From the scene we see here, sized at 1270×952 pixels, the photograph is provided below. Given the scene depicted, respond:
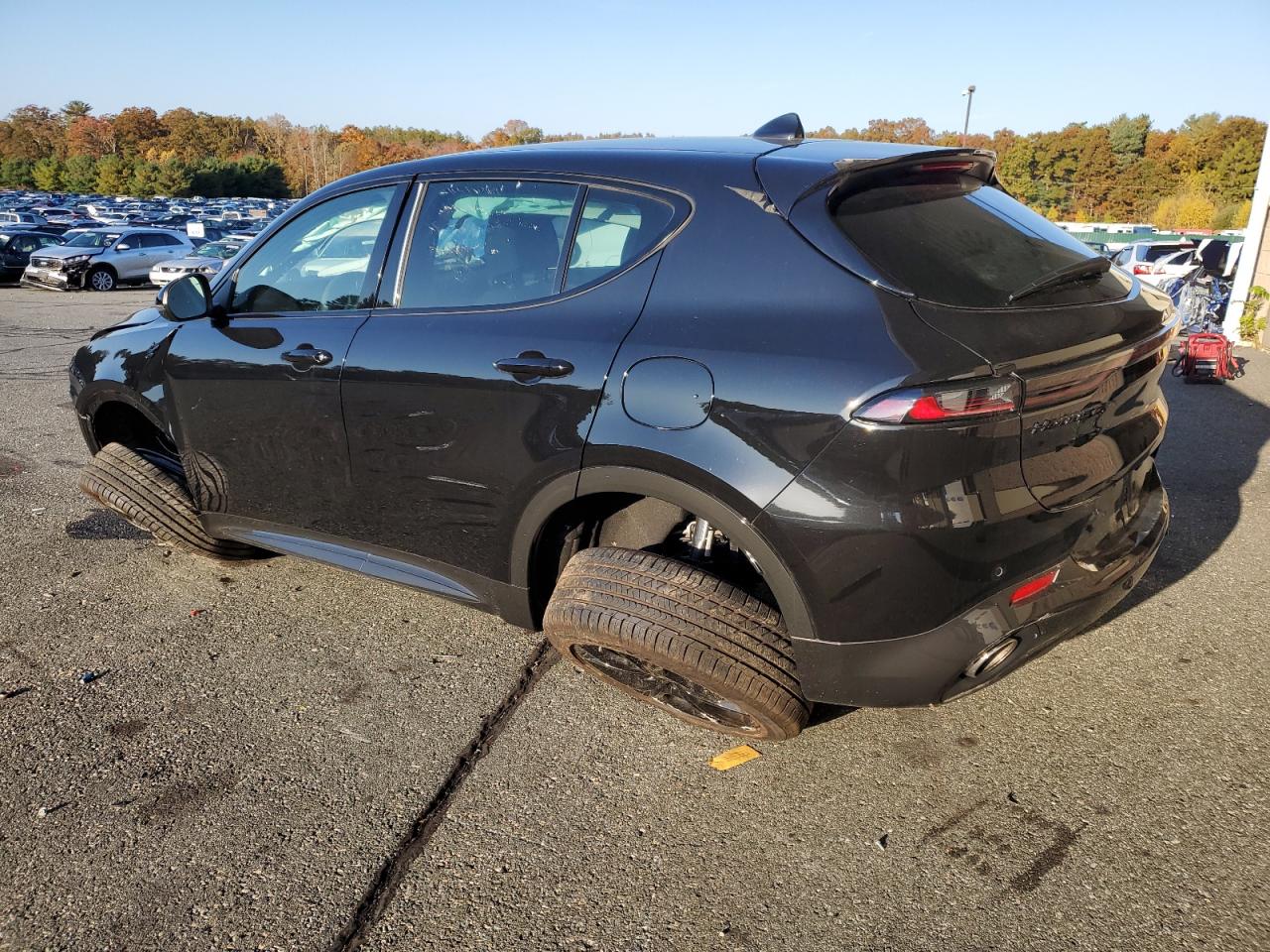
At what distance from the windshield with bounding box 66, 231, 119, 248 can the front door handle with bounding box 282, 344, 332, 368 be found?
23.7 m

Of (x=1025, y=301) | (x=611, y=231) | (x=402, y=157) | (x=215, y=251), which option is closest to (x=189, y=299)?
(x=611, y=231)

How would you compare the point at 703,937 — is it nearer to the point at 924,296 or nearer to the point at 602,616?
the point at 602,616

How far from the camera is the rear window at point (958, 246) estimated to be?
238cm

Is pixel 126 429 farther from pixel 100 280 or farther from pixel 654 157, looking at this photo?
pixel 100 280

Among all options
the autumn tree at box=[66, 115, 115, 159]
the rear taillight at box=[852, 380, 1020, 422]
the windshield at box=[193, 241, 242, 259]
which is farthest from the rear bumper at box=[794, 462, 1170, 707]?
the autumn tree at box=[66, 115, 115, 159]

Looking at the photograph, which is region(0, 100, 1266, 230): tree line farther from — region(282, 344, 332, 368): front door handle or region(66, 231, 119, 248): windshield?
region(282, 344, 332, 368): front door handle

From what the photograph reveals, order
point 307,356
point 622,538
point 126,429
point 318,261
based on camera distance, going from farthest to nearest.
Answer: point 126,429, point 318,261, point 307,356, point 622,538

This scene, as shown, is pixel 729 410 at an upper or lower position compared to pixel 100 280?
upper

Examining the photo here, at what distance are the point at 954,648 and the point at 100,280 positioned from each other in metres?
25.2

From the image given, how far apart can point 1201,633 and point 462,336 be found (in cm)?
296

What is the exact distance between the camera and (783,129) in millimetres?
3230

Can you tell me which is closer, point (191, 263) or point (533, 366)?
point (533, 366)

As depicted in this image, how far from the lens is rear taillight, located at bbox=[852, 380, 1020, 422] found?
2.15 metres

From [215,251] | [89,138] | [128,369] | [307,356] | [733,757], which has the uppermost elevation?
[89,138]
